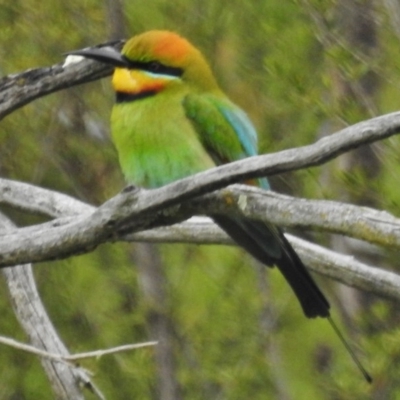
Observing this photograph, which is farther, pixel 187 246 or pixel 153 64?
pixel 187 246

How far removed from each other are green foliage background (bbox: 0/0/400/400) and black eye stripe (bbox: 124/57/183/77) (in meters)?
0.70

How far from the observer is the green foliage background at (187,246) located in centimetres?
369

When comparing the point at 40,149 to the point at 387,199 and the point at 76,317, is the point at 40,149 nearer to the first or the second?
the point at 76,317

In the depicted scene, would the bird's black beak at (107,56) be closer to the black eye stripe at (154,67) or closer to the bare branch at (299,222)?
the black eye stripe at (154,67)

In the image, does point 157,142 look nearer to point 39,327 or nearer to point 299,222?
point 39,327

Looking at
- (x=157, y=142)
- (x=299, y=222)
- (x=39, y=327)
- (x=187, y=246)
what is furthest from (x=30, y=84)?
(x=187, y=246)

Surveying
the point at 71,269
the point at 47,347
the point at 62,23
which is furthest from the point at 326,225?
the point at 71,269

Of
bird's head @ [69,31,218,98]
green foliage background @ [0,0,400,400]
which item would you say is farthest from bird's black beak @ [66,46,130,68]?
green foliage background @ [0,0,400,400]

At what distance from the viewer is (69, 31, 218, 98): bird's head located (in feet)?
9.04

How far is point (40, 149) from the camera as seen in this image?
12.6ft

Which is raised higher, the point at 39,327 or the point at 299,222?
the point at 299,222

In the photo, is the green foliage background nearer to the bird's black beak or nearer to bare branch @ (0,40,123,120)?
the bird's black beak

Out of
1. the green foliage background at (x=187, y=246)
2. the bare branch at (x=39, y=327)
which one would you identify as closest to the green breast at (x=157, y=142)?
the bare branch at (x=39, y=327)

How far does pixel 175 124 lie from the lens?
9.08 ft
